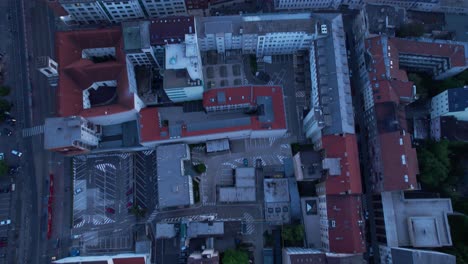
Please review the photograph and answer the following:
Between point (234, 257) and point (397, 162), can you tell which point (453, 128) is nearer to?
point (397, 162)

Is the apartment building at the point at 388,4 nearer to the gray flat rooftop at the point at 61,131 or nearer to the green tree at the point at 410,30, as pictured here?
the green tree at the point at 410,30

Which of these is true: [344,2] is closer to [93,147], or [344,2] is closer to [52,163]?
[93,147]

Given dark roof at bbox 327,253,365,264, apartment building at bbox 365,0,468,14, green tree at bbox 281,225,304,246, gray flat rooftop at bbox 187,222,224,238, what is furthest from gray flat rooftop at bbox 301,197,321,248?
apartment building at bbox 365,0,468,14

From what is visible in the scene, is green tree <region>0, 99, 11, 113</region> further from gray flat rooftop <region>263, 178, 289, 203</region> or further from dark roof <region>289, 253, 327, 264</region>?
dark roof <region>289, 253, 327, 264</region>

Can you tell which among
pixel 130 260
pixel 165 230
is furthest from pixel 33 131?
pixel 165 230

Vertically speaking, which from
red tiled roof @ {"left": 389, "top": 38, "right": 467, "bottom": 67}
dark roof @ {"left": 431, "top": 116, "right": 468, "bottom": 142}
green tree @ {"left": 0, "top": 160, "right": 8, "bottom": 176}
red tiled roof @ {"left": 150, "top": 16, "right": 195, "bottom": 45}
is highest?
red tiled roof @ {"left": 150, "top": 16, "right": 195, "bottom": 45}
